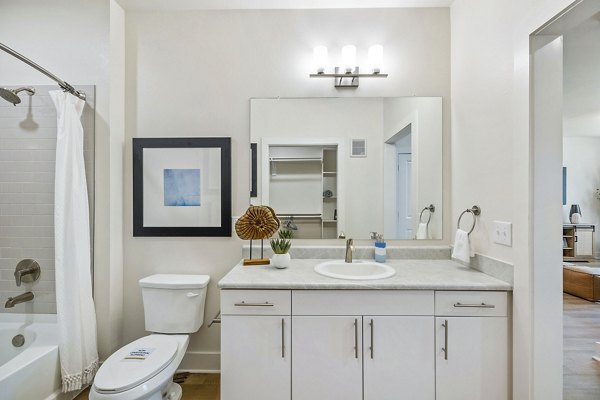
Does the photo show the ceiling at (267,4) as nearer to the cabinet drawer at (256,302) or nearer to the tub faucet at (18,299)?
the cabinet drawer at (256,302)

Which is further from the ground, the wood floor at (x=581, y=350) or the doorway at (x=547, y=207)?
the doorway at (x=547, y=207)

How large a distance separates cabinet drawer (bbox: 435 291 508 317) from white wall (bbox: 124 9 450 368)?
1.20 metres

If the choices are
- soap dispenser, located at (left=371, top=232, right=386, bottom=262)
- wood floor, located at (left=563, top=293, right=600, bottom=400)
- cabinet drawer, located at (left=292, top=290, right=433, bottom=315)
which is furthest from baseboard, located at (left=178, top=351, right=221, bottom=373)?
wood floor, located at (left=563, top=293, right=600, bottom=400)

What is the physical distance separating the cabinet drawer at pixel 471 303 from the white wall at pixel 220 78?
1202 millimetres

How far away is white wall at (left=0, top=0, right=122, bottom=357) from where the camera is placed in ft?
6.49

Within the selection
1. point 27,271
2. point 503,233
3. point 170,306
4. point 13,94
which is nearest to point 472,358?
point 503,233

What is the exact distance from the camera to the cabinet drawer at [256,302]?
1.51 meters

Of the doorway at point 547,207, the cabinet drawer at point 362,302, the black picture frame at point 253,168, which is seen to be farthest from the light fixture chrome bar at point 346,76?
the cabinet drawer at point 362,302

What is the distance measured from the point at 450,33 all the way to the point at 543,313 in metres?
1.85

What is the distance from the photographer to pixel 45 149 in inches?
76.9

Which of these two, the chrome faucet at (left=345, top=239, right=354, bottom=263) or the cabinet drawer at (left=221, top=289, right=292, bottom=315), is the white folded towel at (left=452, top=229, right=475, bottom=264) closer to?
the chrome faucet at (left=345, top=239, right=354, bottom=263)

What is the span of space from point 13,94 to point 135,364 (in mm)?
1907

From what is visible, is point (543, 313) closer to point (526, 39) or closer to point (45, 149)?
point (526, 39)

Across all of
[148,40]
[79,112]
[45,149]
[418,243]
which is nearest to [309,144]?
[418,243]
